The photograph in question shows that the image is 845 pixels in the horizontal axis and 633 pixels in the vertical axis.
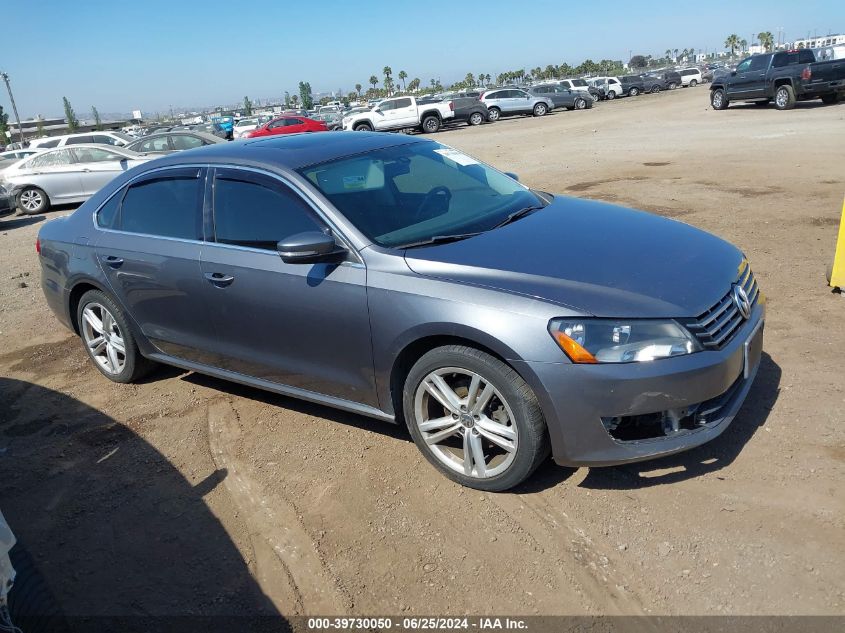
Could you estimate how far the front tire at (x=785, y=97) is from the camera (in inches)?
921

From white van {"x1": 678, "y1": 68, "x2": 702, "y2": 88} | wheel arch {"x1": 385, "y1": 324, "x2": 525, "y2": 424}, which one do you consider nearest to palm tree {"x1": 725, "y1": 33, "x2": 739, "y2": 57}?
white van {"x1": 678, "y1": 68, "x2": 702, "y2": 88}

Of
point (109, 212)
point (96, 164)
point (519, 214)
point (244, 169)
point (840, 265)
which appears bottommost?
point (840, 265)

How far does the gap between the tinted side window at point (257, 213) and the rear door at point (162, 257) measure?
203 millimetres

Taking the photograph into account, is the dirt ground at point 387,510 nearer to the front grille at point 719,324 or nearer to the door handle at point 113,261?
the front grille at point 719,324

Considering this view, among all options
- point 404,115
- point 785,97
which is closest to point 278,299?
point 785,97

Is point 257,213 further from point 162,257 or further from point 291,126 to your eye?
point 291,126

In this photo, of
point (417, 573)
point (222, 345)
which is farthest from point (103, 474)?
point (417, 573)

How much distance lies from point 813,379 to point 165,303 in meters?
4.07

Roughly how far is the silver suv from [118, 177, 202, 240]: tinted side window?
33.7m

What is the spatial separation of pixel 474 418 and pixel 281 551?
1.09m

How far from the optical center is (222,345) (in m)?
4.48

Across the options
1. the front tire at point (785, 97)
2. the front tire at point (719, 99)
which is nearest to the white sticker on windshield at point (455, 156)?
the front tire at point (785, 97)

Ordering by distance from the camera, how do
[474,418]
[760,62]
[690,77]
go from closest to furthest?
[474,418] → [760,62] → [690,77]

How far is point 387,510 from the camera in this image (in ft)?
11.7
